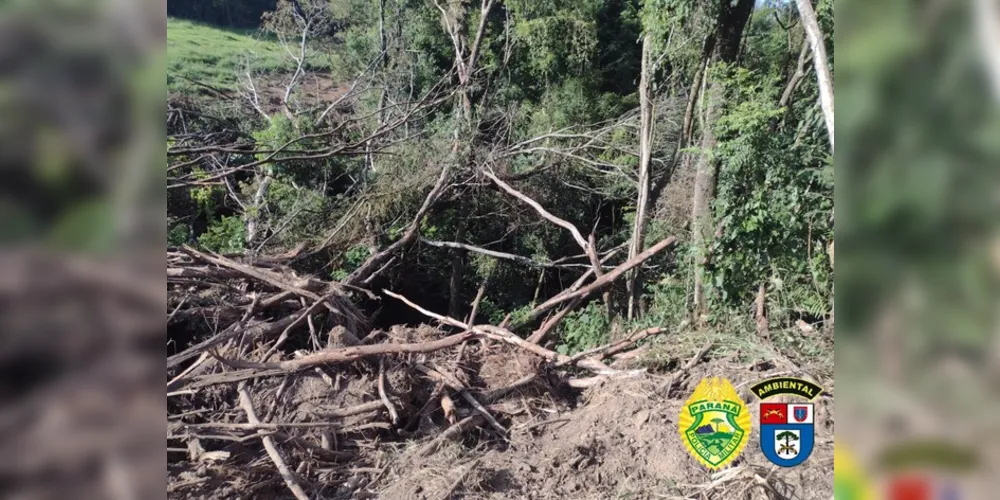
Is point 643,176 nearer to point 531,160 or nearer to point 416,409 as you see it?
point 531,160

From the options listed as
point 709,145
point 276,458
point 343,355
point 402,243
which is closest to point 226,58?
point 402,243

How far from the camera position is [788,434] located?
120 inches

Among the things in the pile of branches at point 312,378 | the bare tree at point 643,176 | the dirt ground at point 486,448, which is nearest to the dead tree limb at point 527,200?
the bare tree at point 643,176

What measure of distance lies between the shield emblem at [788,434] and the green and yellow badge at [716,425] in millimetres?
207

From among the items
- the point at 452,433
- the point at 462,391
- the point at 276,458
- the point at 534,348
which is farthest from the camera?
the point at 534,348

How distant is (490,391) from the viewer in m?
5.40

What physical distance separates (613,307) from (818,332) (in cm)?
288

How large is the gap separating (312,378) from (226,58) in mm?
5053

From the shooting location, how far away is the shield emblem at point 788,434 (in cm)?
301

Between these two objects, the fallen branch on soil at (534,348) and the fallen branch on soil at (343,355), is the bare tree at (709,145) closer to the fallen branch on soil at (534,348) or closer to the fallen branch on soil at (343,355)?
the fallen branch on soil at (534,348)

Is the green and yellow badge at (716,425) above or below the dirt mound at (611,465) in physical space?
above

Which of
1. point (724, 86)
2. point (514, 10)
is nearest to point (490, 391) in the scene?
point (724, 86)
